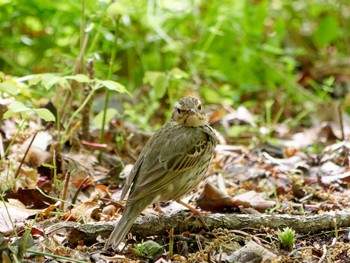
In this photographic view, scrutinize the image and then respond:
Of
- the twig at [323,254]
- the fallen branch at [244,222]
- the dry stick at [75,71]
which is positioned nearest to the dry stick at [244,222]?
the fallen branch at [244,222]

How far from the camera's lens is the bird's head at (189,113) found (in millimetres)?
5363

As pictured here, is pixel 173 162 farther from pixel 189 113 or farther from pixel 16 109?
pixel 16 109

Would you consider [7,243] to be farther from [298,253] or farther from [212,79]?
[212,79]

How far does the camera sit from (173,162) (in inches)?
191

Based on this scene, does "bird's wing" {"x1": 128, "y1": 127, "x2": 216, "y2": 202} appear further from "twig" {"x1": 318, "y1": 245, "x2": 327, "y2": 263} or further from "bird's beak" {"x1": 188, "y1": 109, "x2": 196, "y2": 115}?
"twig" {"x1": 318, "y1": 245, "x2": 327, "y2": 263}

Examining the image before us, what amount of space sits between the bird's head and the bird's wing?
0.11 meters

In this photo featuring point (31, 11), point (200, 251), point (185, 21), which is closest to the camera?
point (200, 251)

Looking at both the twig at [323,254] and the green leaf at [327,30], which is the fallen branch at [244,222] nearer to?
the twig at [323,254]

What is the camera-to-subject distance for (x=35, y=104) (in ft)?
19.7

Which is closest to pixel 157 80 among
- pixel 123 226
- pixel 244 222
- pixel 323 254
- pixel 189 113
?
pixel 189 113

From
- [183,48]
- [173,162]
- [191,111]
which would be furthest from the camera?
[183,48]

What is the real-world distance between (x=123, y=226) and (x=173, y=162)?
0.90 m

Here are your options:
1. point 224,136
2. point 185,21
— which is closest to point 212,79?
point 185,21

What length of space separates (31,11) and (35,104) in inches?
103
